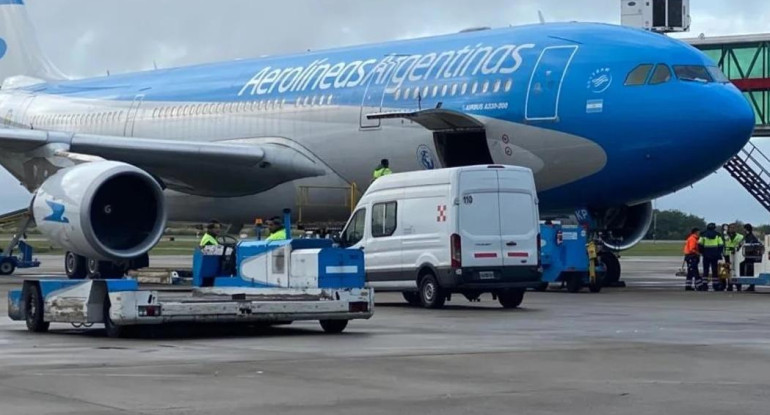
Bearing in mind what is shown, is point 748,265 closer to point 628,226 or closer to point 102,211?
point 628,226

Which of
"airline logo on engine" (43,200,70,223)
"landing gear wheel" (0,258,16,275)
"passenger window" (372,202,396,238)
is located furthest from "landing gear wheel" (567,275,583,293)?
"landing gear wheel" (0,258,16,275)

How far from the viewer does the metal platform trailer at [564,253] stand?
72.8 ft

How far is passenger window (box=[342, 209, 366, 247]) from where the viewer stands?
808 inches

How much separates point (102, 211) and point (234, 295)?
15.6 ft

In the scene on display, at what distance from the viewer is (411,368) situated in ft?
35.1

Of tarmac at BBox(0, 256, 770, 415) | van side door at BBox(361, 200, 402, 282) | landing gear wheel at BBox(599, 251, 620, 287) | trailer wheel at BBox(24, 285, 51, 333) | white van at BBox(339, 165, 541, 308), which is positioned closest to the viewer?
tarmac at BBox(0, 256, 770, 415)

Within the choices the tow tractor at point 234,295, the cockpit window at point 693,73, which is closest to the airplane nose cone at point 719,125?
the cockpit window at point 693,73

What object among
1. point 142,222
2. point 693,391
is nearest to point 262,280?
point 142,222

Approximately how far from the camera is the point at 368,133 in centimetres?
2405

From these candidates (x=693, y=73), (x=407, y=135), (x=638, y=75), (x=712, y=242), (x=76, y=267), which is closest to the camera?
(x=638, y=75)

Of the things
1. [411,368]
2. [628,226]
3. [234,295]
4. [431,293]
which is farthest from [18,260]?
[411,368]

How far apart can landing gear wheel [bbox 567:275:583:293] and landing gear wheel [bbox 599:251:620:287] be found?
51.5 inches

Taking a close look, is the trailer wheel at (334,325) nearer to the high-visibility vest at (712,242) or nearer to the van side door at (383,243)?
the van side door at (383,243)

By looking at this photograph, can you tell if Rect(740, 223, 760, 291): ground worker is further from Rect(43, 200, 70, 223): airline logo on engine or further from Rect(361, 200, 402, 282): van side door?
Rect(43, 200, 70, 223): airline logo on engine
